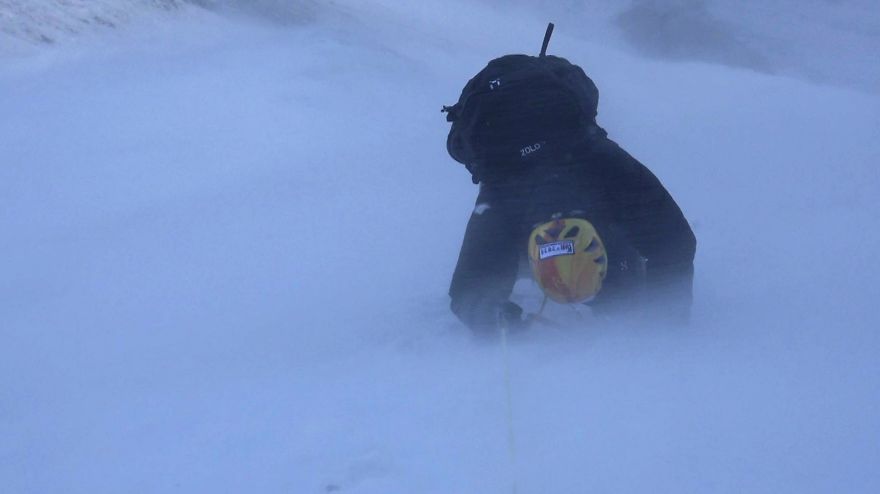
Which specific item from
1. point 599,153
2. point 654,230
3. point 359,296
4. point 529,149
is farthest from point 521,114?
point 359,296

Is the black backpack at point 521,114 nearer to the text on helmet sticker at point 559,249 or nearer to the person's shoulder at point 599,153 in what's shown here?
the person's shoulder at point 599,153

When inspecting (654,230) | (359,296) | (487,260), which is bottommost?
(359,296)

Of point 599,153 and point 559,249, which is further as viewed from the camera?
point 599,153

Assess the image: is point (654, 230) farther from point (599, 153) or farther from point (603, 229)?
point (599, 153)

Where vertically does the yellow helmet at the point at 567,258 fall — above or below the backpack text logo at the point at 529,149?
below

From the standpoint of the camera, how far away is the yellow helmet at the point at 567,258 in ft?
10.4

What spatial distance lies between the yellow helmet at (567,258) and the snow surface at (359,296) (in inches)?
6.7

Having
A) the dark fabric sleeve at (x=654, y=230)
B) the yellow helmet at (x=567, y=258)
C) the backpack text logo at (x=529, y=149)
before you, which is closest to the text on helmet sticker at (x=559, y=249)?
the yellow helmet at (x=567, y=258)

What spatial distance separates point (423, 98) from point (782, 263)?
364 centimetres

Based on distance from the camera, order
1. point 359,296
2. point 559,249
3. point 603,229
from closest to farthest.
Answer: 1. point 559,249
2. point 603,229
3. point 359,296

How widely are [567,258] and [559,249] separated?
0.04 m

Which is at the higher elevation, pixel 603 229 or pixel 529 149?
pixel 529 149

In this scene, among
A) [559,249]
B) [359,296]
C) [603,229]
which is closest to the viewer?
[559,249]

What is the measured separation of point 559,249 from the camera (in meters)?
3.17
